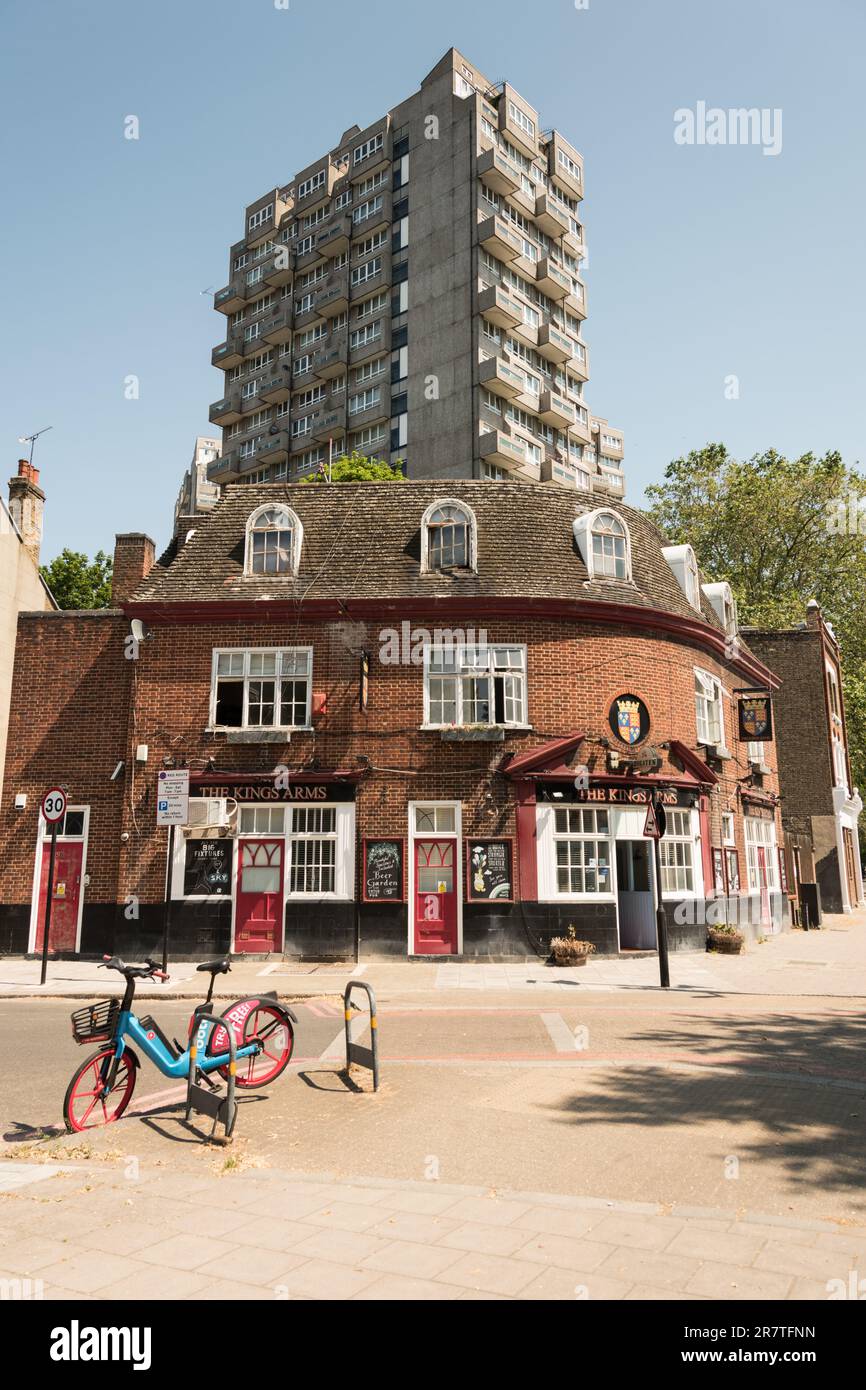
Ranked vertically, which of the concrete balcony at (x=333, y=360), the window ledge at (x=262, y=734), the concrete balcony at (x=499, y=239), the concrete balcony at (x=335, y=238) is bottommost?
the window ledge at (x=262, y=734)

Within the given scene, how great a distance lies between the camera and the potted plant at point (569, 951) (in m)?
18.7

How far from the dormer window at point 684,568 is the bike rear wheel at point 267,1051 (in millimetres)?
18397

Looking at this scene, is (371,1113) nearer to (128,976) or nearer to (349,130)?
(128,976)

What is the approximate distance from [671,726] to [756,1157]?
611 inches

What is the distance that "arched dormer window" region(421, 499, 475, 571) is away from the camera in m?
21.1

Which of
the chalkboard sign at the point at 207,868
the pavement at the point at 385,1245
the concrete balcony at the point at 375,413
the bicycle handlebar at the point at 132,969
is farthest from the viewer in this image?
the concrete balcony at the point at 375,413

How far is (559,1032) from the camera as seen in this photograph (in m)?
11.7

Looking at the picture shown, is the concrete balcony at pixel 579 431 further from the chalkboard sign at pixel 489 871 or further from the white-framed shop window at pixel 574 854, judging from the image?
the chalkboard sign at pixel 489 871

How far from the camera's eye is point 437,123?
196 ft

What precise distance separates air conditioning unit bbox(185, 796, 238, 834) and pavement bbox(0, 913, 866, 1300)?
7094 millimetres

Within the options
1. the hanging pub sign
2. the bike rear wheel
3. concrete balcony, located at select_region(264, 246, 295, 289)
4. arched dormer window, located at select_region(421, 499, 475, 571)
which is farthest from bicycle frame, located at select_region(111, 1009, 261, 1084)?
concrete balcony, located at select_region(264, 246, 295, 289)

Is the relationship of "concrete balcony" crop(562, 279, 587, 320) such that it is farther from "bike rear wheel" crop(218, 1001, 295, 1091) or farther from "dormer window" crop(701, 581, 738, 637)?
"bike rear wheel" crop(218, 1001, 295, 1091)

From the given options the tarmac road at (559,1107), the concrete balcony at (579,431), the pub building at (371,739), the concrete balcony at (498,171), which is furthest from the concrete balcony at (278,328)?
the tarmac road at (559,1107)

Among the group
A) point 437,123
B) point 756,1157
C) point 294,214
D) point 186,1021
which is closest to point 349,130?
point 294,214
